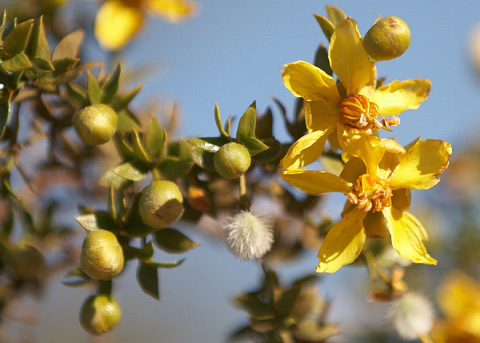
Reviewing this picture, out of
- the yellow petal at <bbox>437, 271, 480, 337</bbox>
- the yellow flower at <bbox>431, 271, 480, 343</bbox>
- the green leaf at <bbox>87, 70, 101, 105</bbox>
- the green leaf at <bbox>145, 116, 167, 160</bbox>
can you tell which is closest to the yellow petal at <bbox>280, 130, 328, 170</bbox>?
the green leaf at <bbox>145, 116, 167, 160</bbox>

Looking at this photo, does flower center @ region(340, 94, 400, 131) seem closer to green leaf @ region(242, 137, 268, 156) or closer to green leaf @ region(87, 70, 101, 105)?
green leaf @ region(242, 137, 268, 156)

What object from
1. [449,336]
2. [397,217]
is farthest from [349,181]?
[449,336]

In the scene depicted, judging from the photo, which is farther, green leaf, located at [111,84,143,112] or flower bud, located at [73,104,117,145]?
green leaf, located at [111,84,143,112]

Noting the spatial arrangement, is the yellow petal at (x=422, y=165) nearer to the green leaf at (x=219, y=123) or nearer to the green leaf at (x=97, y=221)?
the green leaf at (x=219, y=123)

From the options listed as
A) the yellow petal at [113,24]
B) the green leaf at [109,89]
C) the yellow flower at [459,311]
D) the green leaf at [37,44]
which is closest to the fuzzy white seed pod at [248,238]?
the green leaf at [109,89]

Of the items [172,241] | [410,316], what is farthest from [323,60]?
[410,316]

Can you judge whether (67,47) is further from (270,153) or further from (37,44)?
(270,153)
